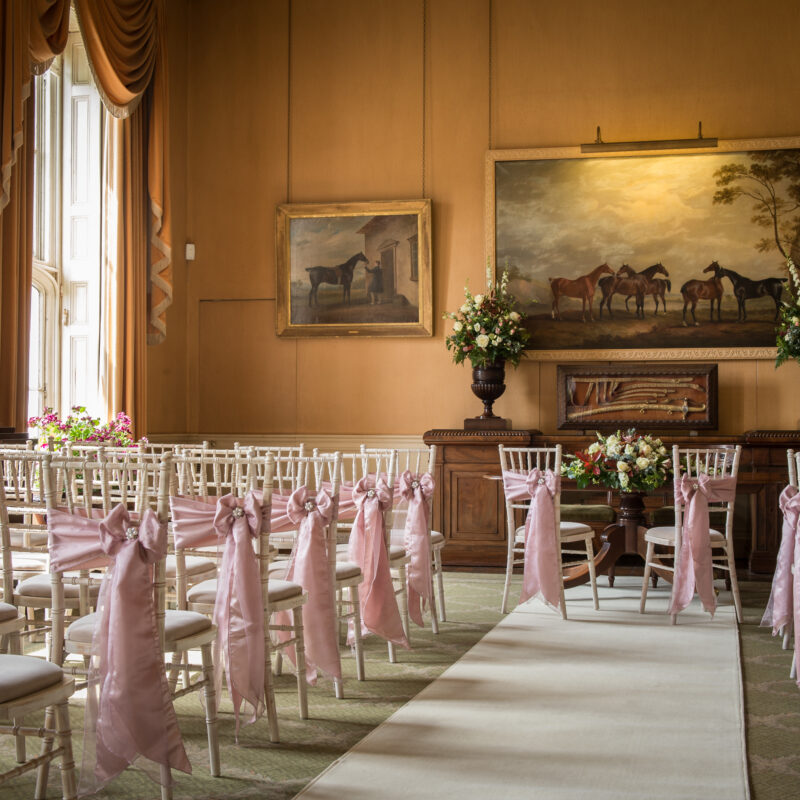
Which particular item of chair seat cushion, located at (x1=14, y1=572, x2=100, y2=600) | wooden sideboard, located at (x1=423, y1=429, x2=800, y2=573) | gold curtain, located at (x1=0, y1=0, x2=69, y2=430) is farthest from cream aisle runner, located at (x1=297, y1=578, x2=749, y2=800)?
gold curtain, located at (x1=0, y1=0, x2=69, y2=430)

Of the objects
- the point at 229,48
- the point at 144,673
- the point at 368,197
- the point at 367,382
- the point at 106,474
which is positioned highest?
the point at 229,48

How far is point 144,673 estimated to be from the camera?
3.03 meters

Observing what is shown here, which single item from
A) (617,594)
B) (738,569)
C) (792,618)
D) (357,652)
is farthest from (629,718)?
(738,569)

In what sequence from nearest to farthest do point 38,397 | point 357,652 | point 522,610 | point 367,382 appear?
1. point 357,652
2. point 522,610
3. point 38,397
4. point 367,382

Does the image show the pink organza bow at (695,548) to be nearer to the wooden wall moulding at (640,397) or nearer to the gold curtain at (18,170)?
the wooden wall moulding at (640,397)

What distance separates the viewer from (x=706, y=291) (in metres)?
8.70

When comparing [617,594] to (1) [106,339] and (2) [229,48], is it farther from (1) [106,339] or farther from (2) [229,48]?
(2) [229,48]

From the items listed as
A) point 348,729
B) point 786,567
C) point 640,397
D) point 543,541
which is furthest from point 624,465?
point 348,729

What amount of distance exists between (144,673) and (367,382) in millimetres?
6407

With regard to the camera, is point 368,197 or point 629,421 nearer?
point 629,421

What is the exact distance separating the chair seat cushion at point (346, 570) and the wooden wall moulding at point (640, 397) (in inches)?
174

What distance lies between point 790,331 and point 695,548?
112 inches

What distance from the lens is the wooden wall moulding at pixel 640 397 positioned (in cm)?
858

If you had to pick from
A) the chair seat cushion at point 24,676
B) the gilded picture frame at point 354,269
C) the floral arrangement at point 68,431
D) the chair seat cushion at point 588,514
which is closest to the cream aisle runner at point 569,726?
the chair seat cushion at point 24,676
